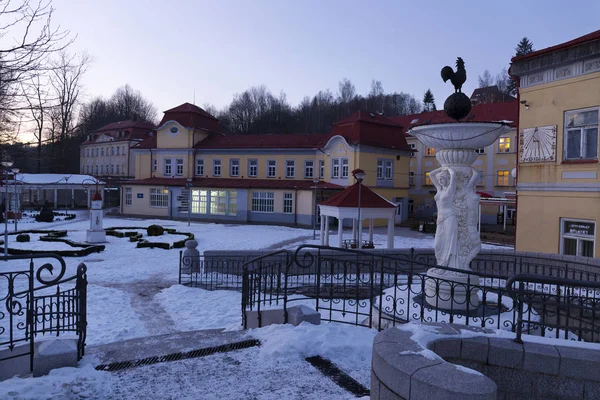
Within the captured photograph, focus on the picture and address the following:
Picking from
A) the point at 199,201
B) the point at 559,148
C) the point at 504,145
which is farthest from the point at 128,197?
the point at 559,148

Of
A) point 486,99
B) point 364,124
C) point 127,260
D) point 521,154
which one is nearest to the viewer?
point 521,154

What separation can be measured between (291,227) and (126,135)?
35.9 metres

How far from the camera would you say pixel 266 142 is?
3550 centimetres

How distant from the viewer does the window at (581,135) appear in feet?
39.3

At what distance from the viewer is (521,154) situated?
13.7 metres

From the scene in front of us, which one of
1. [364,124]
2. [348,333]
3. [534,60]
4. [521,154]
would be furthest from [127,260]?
[364,124]

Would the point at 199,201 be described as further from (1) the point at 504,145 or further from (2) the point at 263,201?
(1) the point at 504,145

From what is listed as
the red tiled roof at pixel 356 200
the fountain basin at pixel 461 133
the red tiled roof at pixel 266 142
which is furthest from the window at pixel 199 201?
the fountain basin at pixel 461 133

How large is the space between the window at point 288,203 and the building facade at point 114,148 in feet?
94.0

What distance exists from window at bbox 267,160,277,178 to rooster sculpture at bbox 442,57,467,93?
27.4 m

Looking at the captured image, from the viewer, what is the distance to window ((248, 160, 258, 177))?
3562 centimetres

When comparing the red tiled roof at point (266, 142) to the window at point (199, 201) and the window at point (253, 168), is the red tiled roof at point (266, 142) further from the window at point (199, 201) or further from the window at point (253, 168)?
the window at point (199, 201)

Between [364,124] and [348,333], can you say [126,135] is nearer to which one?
[364,124]

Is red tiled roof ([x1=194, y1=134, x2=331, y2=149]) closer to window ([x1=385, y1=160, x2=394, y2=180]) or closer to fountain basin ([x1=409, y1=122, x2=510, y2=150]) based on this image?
window ([x1=385, y1=160, x2=394, y2=180])
